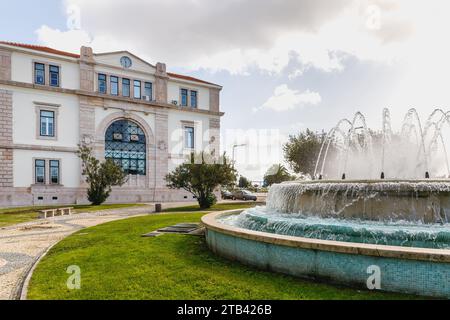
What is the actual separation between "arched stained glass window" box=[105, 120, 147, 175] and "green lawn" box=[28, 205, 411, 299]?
94.1 feet

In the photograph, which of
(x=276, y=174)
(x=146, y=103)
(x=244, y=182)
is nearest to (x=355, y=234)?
(x=146, y=103)

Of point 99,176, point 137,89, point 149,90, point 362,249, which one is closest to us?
point 362,249

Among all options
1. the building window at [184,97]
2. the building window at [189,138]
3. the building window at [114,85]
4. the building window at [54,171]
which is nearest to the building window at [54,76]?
the building window at [114,85]

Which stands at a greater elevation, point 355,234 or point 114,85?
point 114,85

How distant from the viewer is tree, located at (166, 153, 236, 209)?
25.5 meters

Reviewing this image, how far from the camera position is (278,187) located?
11.3m

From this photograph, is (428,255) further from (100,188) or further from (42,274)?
(100,188)

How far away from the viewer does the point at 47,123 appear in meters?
32.1

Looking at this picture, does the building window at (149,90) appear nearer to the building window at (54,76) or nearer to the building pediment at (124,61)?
the building pediment at (124,61)

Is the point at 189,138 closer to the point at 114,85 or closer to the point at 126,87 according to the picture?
the point at 126,87

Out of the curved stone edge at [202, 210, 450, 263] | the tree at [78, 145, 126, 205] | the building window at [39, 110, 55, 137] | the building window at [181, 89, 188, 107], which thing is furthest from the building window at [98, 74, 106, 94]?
the curved stone edge at [202, 210, 450, 263]

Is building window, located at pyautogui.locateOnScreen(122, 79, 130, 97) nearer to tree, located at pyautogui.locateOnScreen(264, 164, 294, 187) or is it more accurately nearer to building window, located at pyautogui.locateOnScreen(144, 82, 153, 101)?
building window, located at pyautogui.locateOnScreen(144, 82, 153, 101)

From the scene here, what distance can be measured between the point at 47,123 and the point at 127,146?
8.57 m

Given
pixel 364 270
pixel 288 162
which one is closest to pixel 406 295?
pixel 364 270
